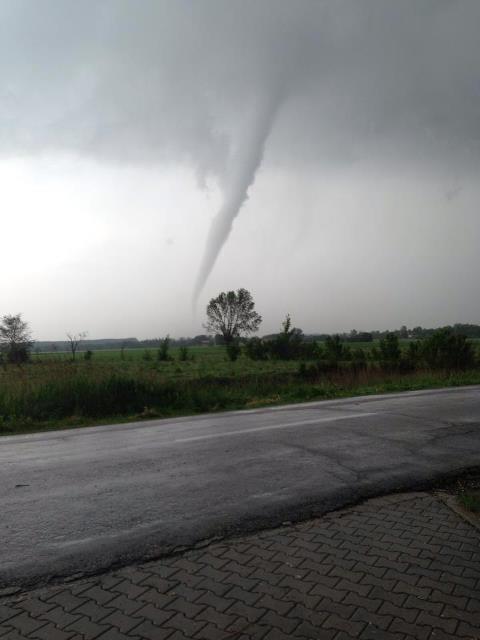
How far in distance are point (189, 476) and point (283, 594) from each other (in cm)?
291

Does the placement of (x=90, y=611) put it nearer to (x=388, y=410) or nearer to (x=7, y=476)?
(x=7, y=476)

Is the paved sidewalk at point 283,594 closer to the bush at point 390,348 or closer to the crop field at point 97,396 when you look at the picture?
the crop field at point 97,396

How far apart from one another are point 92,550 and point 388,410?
849 cm

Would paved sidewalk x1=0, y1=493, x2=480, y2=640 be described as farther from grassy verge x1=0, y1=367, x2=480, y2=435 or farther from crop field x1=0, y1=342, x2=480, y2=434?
crop field x1=0, y1=342, x2=480, y2=434

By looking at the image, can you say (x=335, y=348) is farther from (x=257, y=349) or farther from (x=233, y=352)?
(x=233, y=352)

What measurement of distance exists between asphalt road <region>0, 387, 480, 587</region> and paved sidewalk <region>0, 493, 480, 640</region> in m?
0.34

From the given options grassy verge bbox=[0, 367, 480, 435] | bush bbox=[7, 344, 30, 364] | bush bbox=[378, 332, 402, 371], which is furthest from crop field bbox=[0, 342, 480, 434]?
bush bbox=[378, 332, 402, 371]

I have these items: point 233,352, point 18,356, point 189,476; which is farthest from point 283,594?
point 233,352

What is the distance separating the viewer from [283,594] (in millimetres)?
3285

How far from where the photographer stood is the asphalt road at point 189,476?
419cm

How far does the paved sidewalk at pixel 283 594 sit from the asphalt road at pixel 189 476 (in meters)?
0.34

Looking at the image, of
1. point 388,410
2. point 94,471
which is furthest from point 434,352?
point 94,471

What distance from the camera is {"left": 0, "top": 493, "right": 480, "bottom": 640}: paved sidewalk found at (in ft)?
9.59

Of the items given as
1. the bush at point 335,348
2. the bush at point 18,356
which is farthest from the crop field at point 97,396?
the bush at point 335,348
